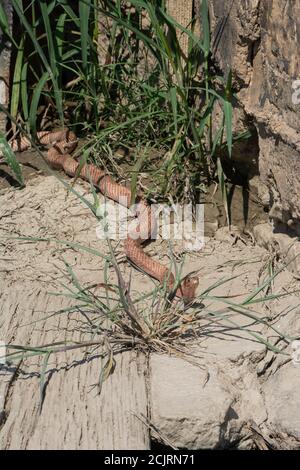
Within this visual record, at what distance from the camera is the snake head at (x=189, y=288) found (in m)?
3.39

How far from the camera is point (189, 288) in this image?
3.42 m

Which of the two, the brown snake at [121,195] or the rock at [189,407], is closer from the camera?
the rock at [189,407]

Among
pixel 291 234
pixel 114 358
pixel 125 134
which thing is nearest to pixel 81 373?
pixel 114 358

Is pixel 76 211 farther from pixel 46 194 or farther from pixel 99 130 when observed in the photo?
pixel 99 130

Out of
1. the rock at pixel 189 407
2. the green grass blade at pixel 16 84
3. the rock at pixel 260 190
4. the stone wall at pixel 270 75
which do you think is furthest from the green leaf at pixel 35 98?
the rock at pixel 189 407

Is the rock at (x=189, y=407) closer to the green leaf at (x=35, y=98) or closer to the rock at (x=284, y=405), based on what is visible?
the rock at (x=284, y=405)

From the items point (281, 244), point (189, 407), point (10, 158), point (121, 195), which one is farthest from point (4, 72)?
point (189, 407)

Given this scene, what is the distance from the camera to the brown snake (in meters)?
3.53

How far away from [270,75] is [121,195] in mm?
1005

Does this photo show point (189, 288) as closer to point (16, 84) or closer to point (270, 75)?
point (270, 75)

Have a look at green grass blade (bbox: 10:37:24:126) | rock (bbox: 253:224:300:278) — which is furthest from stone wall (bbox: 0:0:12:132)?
rock (bbox: 253:224:300:278)

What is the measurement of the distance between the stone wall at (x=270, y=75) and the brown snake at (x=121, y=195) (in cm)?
51

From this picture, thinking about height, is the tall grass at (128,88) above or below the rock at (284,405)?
above

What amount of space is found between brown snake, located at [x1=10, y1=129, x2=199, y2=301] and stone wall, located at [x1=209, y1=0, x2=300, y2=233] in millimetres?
514
